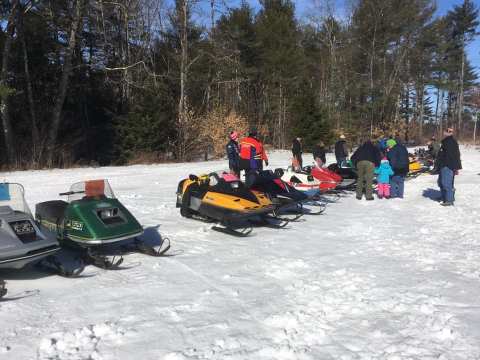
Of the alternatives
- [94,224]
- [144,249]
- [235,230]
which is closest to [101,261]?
[94,224]

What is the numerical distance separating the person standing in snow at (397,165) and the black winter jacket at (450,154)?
3.90 feet

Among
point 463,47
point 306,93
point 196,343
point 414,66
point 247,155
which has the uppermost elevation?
point 463,47

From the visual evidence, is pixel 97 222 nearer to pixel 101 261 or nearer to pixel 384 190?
pixel 101 261

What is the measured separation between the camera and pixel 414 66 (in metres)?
32.5

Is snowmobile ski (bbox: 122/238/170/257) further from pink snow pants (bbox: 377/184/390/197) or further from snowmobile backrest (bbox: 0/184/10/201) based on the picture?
pink snow pants (bbox: 377/184/390/197)

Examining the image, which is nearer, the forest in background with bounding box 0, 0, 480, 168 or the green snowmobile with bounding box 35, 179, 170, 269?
the green snowmobile with bounding box 35, 179, 170, 269

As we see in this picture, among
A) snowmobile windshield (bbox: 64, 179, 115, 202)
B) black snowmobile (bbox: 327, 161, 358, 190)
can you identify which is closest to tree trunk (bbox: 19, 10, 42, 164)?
black snowmobile (bbox: 327, 161, 358, 190)

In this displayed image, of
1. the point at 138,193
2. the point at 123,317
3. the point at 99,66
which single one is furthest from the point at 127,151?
the point at 123,317

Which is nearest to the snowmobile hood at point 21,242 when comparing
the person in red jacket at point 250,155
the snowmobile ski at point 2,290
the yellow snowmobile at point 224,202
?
the snowmobile ski at point 2,290

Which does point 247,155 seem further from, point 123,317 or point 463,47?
point 463,47

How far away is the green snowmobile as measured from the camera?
4.71 metres

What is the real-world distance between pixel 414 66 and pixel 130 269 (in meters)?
32.8

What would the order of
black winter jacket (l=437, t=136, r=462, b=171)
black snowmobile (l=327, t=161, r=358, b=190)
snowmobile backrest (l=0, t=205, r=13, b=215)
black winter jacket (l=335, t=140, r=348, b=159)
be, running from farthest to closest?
black winter jacket (l=335, t=140, r=348, b=159) → black snowmobile (l=327, t=161, r=358, b=190) → black winter jacket (l=437, t=136, r=462, b=171) → snowmobile backrest (l=0, t=205, r=13, b=215)

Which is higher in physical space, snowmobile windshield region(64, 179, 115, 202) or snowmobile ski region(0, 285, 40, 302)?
snowmobile windshield region(64, 179, 115, 202)
